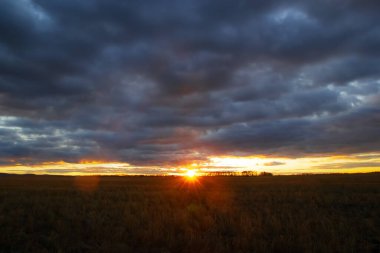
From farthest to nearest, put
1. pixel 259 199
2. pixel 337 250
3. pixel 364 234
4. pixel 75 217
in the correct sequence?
pixel 259 199 < pixel 75 217 < pixel 364 234 < pixel 337 250

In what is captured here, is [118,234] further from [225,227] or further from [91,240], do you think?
[225,227]

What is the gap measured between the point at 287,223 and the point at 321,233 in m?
1.75

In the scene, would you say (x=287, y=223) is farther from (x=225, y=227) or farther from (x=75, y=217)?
(x=75, y=217)

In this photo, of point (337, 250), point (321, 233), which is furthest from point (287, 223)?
point (337, 250)

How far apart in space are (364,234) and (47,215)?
507 inches

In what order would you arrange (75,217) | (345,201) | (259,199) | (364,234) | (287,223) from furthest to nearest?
(259,199) < (345,201) < (75,217) < (287,223) < (364,234)

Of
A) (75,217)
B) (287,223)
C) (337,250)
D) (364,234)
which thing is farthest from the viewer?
(75,217)

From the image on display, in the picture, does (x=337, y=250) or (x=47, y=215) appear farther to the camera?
(x=47, y=215)

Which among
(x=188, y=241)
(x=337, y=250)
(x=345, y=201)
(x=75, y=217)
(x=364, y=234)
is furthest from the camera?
(x=345, y=201)

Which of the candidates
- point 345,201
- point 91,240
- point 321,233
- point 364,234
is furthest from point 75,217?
point 345,201

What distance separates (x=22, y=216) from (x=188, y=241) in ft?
27.9

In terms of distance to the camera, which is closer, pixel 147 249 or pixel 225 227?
pixel 147 249

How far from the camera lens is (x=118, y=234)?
11.2m

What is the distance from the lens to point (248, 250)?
9.83 metres
